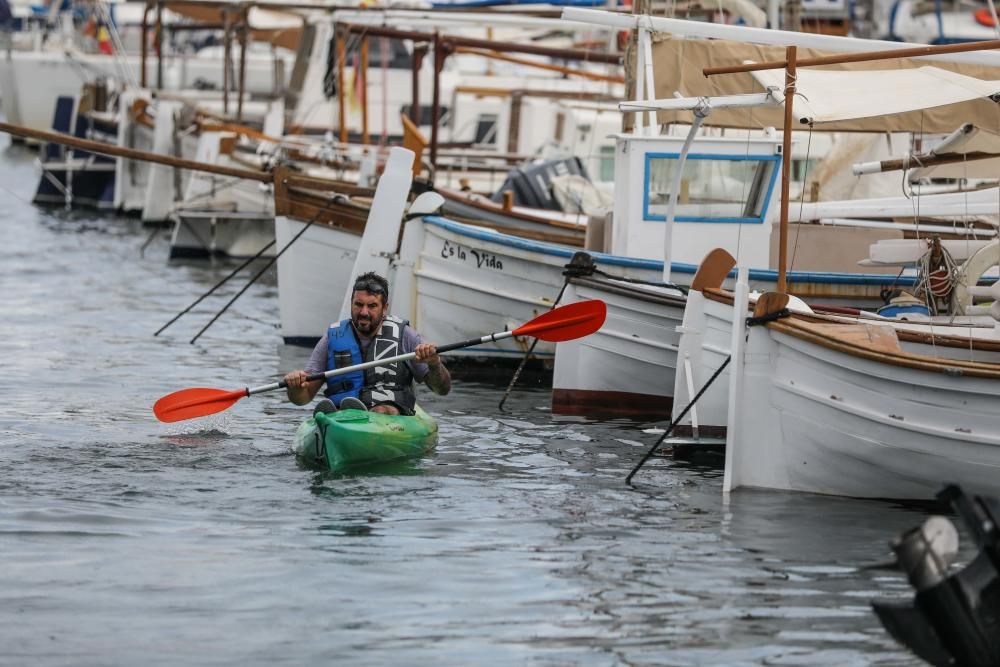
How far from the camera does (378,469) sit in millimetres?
12234

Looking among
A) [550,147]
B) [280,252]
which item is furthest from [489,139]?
[280,252]

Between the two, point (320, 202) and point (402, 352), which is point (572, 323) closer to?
point (402, 352)

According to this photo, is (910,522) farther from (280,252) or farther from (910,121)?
(280,252)

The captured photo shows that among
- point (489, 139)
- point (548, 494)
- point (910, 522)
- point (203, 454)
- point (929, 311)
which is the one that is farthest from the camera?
point (489, 139)

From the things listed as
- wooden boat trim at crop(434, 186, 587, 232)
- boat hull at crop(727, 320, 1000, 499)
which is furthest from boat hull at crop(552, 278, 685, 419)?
wooden boat trim at crop(434, 186, 587, 232)

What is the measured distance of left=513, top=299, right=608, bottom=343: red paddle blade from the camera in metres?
13.5

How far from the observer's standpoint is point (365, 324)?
12.7 meters

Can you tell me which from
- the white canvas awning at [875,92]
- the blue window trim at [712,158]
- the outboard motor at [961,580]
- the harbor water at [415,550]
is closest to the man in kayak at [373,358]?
the harbor water at [415,550]

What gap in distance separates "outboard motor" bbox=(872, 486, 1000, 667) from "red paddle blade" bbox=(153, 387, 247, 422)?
23.4 feet

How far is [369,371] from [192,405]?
4.83 ft

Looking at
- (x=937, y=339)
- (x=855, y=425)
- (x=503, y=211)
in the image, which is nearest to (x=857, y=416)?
(x=855, y=425)

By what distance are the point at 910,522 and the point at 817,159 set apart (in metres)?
16.2

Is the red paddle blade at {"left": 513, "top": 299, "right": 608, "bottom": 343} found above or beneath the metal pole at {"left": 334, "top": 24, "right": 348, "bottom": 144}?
beneath

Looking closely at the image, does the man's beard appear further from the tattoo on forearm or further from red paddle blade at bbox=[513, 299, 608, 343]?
red paddle blade at bbox=[513, 299, 608, 343]
